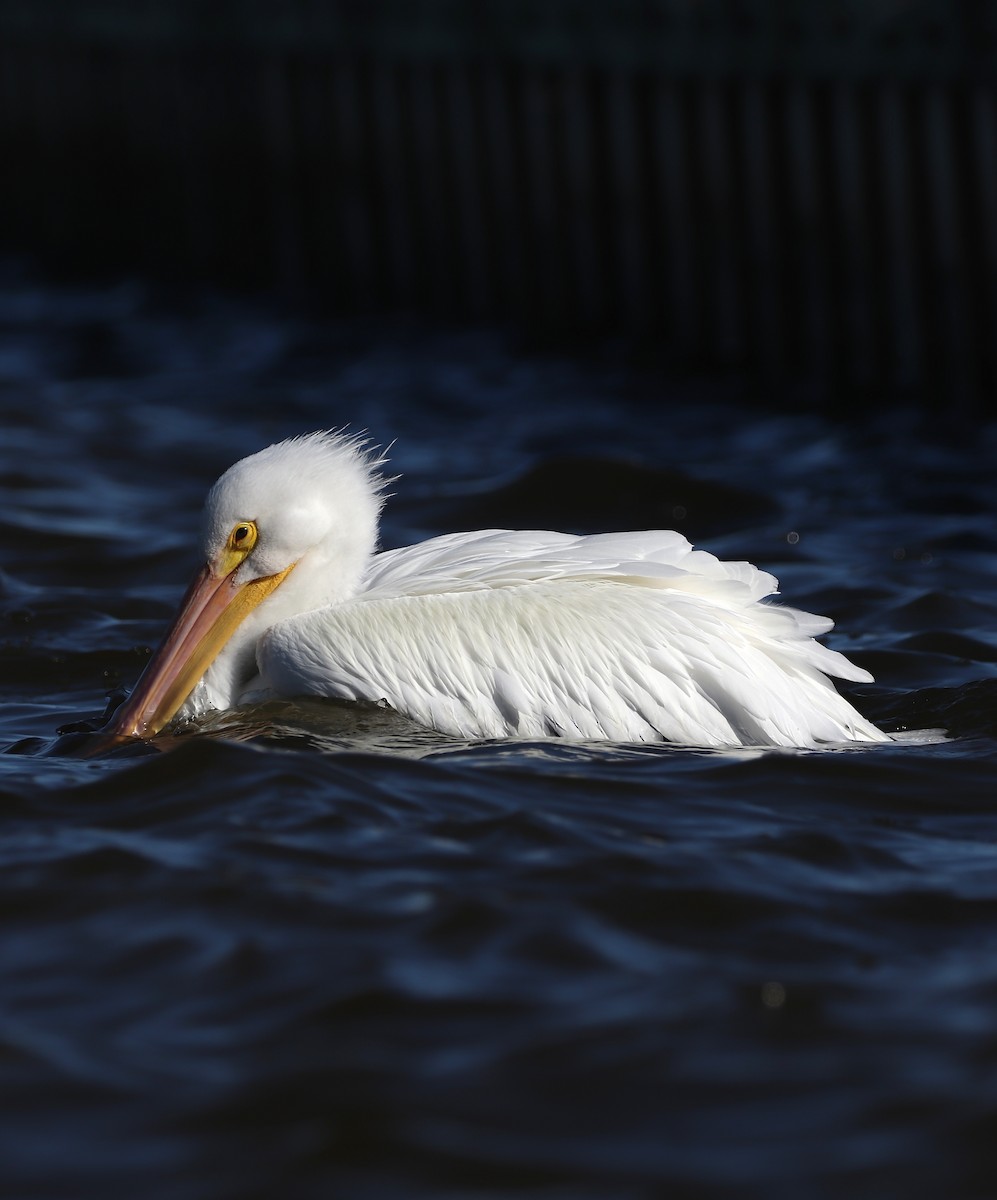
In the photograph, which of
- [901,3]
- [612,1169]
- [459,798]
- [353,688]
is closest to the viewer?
[612,1169]

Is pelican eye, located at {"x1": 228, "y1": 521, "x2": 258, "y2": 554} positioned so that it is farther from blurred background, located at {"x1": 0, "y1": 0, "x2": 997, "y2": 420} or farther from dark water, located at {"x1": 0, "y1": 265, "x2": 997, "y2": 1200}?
blurred background, located at {"x1": 0, "y1": 0, "x2": 997, "y2": 420}

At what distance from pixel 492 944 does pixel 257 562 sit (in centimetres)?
179

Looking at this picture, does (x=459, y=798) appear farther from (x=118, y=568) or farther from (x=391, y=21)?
(x=391, y=21)

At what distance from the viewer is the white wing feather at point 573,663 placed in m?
4.63

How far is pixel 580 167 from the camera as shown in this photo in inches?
390

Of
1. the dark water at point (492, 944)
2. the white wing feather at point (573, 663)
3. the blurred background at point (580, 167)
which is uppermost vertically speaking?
the blurred background at point (580, 167)

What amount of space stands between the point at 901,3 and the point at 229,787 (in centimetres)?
578

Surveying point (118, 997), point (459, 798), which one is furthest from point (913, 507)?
point (118, 997)

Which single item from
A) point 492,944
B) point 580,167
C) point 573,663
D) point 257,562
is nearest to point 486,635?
point 573,663

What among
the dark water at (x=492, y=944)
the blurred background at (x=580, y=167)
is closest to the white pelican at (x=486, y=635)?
the dark water at (x=492, y=944)

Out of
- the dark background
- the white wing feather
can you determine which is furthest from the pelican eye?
the dark background

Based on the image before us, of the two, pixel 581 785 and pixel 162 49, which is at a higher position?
pixel 162 49

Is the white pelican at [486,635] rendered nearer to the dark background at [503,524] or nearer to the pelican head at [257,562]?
the pelican head at [257,562]

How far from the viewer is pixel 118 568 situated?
6.64 metres
